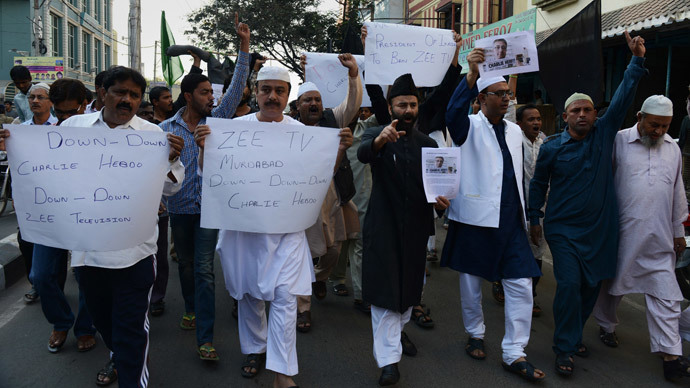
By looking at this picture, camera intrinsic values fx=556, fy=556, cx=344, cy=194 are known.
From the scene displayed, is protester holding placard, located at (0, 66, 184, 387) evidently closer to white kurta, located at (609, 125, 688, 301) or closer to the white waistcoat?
the white waistcoat

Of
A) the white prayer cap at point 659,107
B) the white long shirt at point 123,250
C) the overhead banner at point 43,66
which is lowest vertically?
the white long shirt at point 123,250

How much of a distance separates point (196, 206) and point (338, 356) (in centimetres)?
151

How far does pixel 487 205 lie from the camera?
3.96m

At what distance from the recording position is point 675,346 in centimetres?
377

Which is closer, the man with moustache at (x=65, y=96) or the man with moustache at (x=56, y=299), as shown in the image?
the man with moustache at (x=56, y=299)

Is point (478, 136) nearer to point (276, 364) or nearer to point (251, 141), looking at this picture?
point (251, 141)

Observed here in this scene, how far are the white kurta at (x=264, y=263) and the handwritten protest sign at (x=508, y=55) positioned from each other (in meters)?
1.81

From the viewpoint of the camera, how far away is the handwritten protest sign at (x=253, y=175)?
3377mm

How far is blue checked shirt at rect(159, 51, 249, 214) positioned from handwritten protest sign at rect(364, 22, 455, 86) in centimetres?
101

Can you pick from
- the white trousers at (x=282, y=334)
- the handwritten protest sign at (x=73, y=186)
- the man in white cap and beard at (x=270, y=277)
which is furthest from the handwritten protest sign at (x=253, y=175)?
the handwritten protest sign at (x=73, y=186)

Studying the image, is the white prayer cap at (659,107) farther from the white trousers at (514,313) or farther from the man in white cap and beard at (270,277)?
the man in white cap and beard at (270,277)

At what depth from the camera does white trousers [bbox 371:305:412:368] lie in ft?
11.8

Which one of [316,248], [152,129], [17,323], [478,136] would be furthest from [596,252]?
[17,323]

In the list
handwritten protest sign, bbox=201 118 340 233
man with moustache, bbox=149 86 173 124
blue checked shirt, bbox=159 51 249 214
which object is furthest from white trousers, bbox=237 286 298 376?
man with moustache, bbox=149 86 173 124
